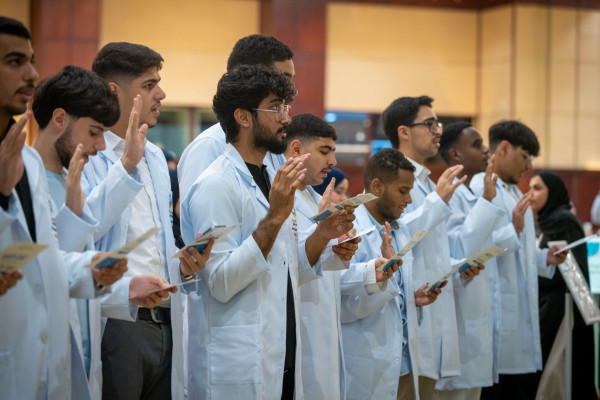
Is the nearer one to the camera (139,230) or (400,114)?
(139,230)

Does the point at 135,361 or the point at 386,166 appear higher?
the point at 386,166

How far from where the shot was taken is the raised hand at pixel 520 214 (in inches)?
217

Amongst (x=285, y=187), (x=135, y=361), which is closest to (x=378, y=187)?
(x=285, y=187)

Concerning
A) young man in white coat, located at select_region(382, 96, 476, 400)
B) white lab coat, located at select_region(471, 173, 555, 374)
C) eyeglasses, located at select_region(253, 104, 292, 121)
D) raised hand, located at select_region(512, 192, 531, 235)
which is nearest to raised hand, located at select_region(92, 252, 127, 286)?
eyeglasses, located at select_region(253, 104, 292, 121)

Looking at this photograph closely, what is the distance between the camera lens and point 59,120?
9.84ft

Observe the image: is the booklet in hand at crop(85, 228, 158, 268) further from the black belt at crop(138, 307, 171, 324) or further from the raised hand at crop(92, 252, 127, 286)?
the black belt at crop(138, 307, 171, 324)

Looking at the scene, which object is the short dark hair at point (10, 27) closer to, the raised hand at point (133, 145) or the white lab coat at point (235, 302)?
the raised hand at point (133, 145)

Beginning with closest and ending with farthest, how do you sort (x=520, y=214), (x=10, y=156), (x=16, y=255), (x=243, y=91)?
(x=16, y=255) < (x=10, y=156) < (x=243, y=91) < (x=520, y=214)

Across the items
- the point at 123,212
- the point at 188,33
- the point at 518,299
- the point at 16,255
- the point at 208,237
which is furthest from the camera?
the point at 188,33

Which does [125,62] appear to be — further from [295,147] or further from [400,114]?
[400,114]

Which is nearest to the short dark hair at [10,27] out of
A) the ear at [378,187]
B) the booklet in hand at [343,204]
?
the booklet in hand at [343,204]

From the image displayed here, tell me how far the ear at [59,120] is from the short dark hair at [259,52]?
131cm

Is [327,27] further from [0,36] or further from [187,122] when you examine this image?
[0,36]

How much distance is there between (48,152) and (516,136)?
3796 millimetres
